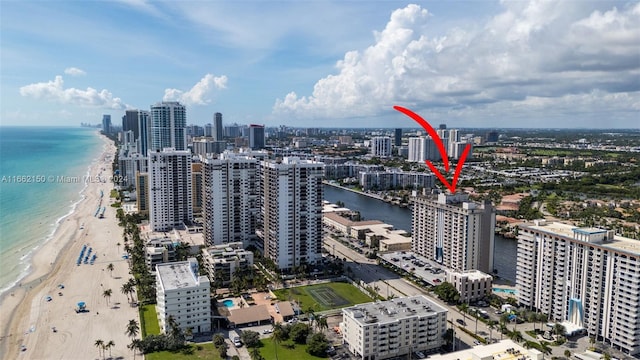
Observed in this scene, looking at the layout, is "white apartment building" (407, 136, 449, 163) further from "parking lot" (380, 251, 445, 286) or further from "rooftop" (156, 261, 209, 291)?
"rooftop" (156, 261, 209, 291)

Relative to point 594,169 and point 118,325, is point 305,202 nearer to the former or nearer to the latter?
point 118,325

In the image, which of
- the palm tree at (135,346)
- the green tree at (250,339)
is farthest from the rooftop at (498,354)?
the palm tree at (135,346)

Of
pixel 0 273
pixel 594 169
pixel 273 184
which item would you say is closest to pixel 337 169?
pixel 594 169

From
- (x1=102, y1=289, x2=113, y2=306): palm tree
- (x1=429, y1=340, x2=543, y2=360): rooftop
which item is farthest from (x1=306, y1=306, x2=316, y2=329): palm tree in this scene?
(x1=102, y1=289, x2=113, y2=306): palm tree

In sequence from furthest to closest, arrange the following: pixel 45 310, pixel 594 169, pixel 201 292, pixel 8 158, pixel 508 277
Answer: pixel 8 158 < pixel 594 169 < pixel 508 277 < pixel 45 310 < pixel 201 292

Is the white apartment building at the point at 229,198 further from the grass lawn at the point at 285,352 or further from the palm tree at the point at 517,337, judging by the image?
the palm tree at the point at 517,337

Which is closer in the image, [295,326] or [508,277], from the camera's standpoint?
[295,326]
